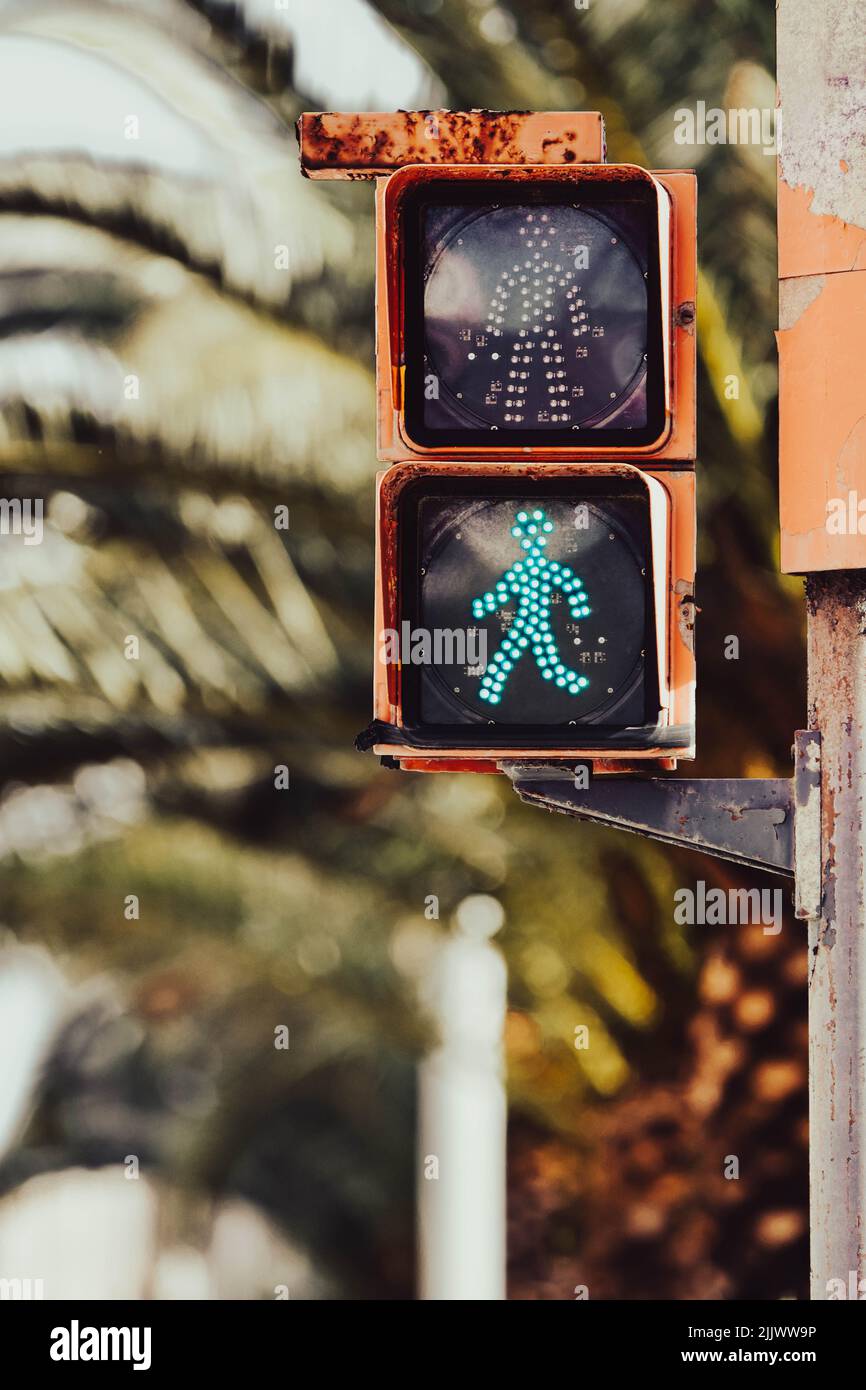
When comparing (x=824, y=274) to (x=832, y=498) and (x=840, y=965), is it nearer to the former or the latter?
(x=832, y=498)

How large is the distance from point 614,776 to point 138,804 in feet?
8.18

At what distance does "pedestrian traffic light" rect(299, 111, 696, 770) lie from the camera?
73.9 inches

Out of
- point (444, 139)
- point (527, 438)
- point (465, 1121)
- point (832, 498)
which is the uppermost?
point (444, 139)

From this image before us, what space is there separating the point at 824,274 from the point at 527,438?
48 cm

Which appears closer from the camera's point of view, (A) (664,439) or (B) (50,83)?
(A) (664,439)

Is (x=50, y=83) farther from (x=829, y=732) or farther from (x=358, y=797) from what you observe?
(x=829, y=732)

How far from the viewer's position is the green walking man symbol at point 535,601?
190 cm

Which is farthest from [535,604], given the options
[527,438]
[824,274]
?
[824,274]

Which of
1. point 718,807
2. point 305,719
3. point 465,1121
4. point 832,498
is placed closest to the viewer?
point 832,498

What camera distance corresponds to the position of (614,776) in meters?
2.07

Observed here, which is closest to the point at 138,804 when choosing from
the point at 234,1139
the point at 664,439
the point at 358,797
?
the point at 358,797

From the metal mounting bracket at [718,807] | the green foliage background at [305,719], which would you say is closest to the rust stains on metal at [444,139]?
the metal mounting bracket at [718,807]

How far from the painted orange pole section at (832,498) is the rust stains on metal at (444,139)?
311mm

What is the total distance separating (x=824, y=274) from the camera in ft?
6.09
